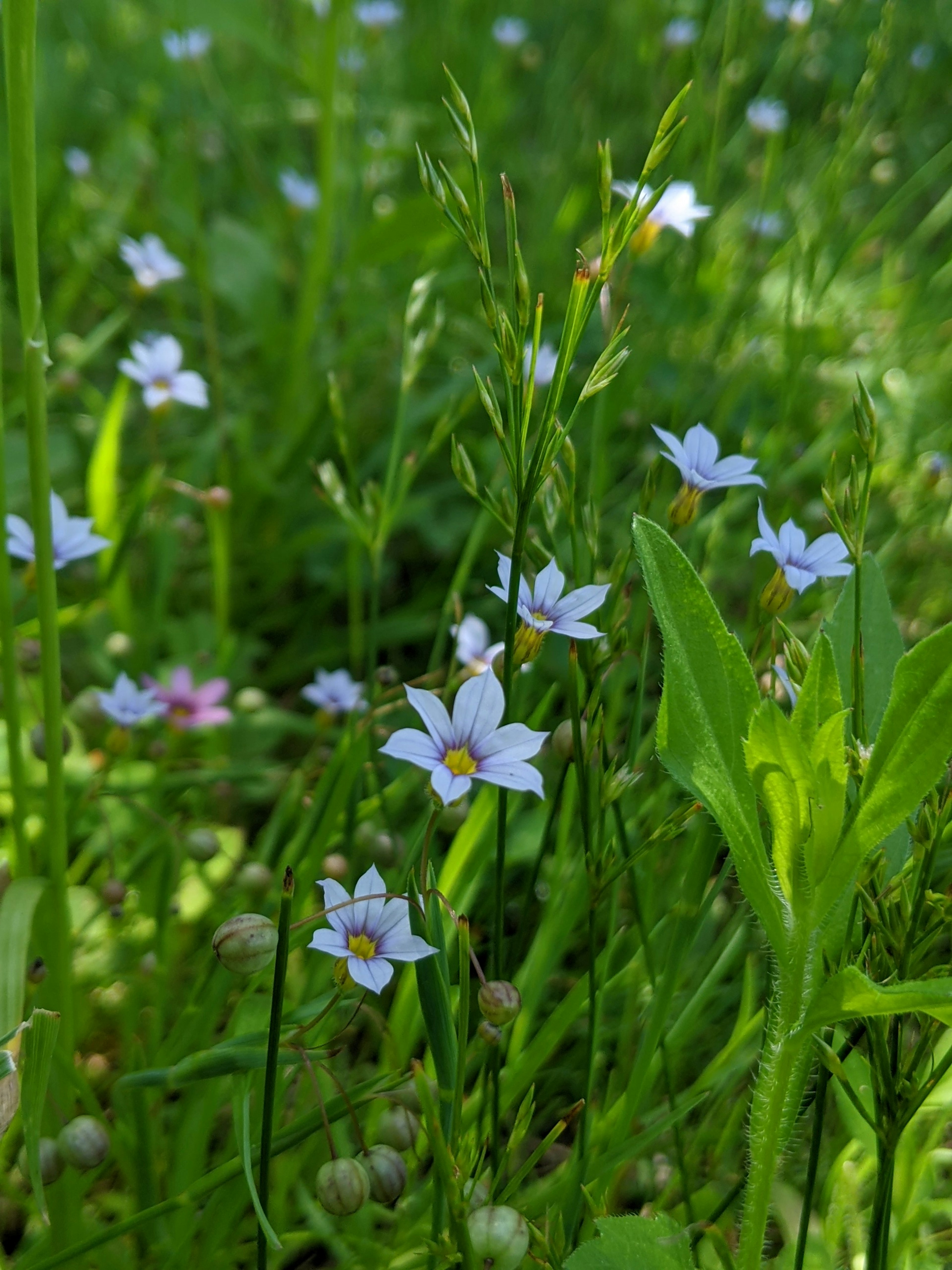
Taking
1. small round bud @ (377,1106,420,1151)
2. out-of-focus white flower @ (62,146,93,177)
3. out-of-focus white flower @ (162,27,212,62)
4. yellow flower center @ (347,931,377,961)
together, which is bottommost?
small round bud @ (377,1106,420,1151)

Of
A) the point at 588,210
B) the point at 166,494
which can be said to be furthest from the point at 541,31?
the point at 166,494

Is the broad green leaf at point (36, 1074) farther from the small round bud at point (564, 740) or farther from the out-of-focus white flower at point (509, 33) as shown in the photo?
the out-of-focus white flower at point (509, 33)

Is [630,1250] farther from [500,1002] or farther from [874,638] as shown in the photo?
[874,638]

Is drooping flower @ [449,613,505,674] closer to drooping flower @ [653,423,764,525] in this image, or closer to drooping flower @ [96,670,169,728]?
drooping flower @ [653,423,764,525]

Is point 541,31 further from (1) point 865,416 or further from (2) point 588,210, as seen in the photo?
(1) point 865,416

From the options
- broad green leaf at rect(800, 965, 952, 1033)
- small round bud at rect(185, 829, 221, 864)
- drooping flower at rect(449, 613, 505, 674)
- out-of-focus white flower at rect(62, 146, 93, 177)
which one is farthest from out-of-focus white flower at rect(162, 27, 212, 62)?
broad green leaf at rect(800, 965, 952, 1033)

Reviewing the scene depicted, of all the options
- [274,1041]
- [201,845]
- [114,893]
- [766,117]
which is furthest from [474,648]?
[766,117]
